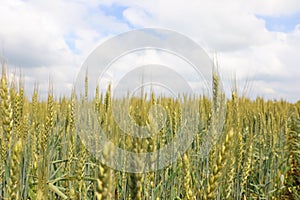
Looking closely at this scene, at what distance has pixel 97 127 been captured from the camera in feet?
7.64

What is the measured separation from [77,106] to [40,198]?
1750 millimetres

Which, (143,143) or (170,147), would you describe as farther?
(170,147)

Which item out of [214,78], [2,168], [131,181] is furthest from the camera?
[214,78]

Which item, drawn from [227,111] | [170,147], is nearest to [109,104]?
[170,147]

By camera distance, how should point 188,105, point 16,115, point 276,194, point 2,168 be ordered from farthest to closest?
point 188,105
point 276,194
point 16,115
point 2,168

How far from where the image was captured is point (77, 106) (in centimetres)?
266

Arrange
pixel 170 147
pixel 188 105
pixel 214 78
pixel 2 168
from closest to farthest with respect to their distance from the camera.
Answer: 1. pixel 2 168
2. pixel 214 78
3. pixel 170 147
4. pixel 188 105

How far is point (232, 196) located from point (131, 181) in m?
1.66

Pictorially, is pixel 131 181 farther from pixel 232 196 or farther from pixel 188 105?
pixel 188 105

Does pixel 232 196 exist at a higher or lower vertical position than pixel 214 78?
lower

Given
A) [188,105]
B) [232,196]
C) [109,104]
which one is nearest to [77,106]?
[109,104]

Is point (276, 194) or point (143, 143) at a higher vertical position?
point (143, 143)

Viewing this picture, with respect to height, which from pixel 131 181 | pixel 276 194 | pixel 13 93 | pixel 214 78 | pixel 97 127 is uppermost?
pixel 214 78

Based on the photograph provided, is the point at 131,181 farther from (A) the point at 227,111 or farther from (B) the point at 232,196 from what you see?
(B) the point at 232,196
